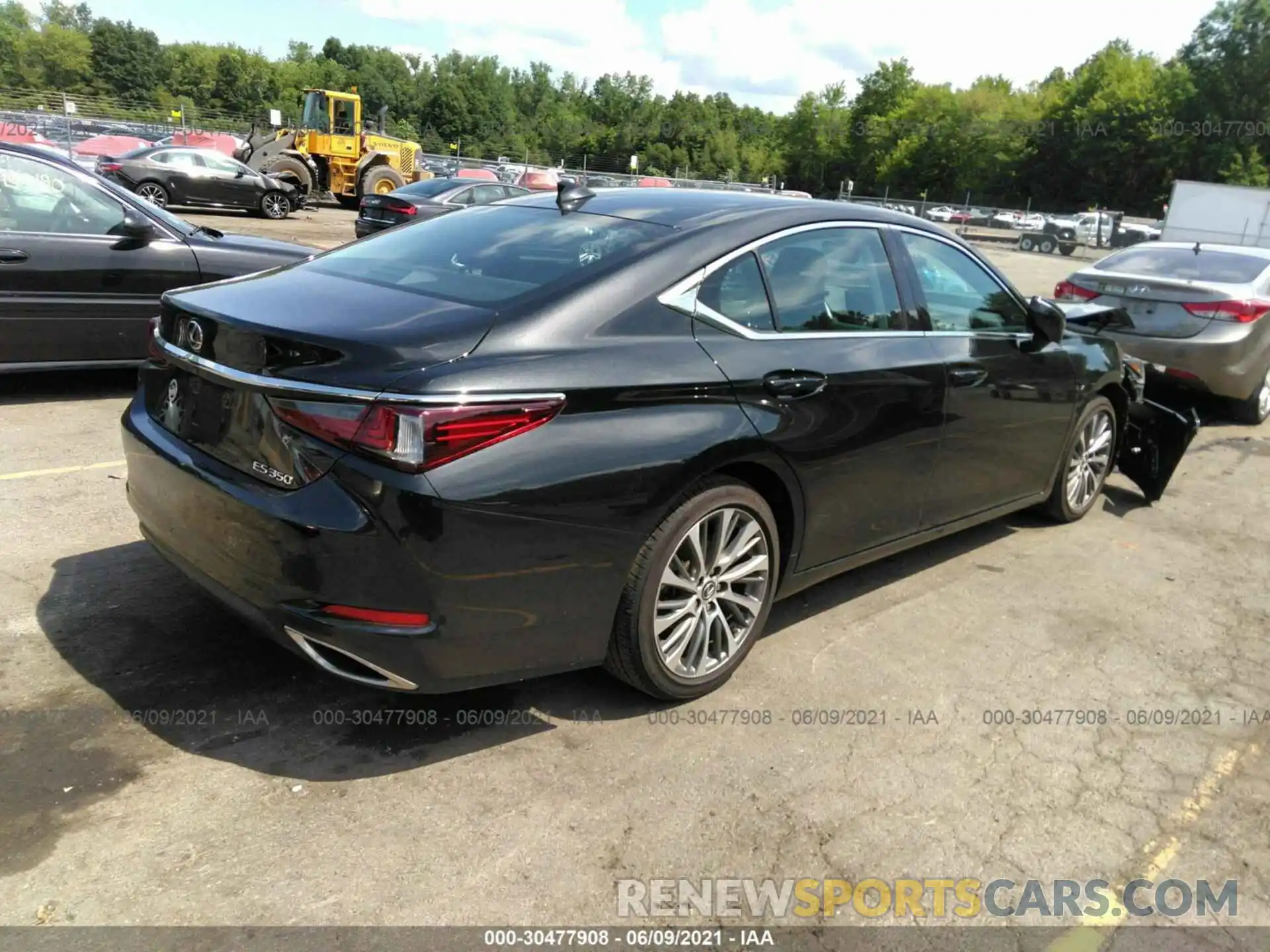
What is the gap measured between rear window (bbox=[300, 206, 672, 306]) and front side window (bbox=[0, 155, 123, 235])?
135 inches

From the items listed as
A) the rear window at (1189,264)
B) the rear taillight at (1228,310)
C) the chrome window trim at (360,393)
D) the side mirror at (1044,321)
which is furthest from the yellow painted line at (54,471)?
the rear window at (1189,264)

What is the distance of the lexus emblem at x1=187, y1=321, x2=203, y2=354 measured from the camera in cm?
295

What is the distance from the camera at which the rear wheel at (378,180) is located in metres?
26.1

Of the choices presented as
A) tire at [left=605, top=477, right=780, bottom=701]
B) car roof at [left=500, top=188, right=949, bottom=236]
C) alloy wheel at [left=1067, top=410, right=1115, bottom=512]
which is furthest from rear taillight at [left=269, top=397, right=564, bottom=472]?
alloy wheel at [left=1067, top=410, right=1115, bottom=512]

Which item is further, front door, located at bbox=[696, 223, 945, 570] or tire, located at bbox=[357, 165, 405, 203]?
tire, located at bbox=[357, 165, 405, 203]

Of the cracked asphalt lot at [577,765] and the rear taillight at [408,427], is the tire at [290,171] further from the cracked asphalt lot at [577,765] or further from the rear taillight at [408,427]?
the rear taillight at [408,427]

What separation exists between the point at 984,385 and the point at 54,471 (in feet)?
15.3

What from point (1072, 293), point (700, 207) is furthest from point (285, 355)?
point (1072, 293)

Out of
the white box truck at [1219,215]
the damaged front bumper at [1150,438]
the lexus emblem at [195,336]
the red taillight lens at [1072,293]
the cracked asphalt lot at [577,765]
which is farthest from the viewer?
the white box truck at [1219,215]

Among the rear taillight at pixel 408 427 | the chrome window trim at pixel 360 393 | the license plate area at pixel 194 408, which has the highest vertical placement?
the chrome window trim at pixel 360 393

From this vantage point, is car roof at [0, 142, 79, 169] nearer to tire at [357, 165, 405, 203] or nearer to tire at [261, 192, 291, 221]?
tire at [261, 192, 291, 221]

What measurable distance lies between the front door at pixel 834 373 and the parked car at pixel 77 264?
452 centimetres

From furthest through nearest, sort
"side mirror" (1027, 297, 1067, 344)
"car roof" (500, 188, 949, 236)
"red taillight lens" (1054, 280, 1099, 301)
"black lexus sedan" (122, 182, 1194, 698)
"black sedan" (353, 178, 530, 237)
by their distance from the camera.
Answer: "black sedan" (353, 178, 530, 237) → "red taillight lens" (1054, 280, 1099, 301) → "side mirror" (1027, 297, 1067, 344) → "car roof" (500, 188, 949, 236) → "black lexus sedan" (122, 182, 1194, 698)

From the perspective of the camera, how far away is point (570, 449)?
2.72 meters
